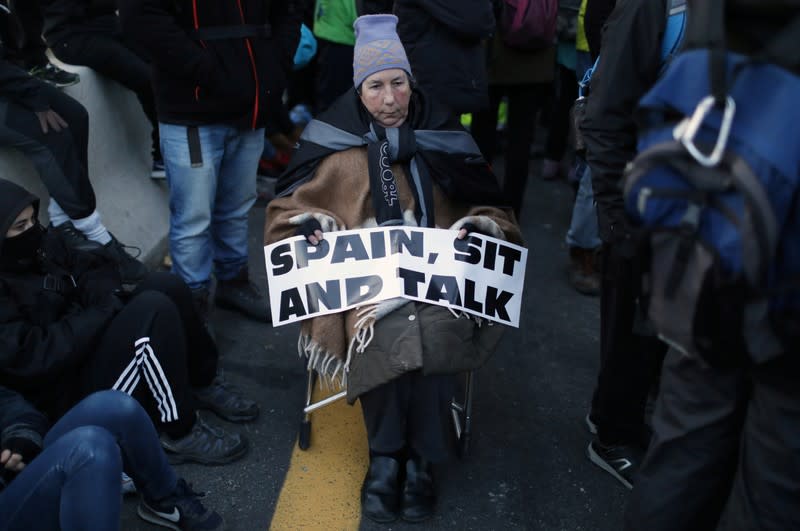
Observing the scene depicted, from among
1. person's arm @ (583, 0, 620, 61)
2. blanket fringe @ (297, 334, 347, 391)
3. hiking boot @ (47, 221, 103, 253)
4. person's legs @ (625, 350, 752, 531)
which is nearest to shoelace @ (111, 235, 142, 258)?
hiking boot @ (47, 221, 103, 253)

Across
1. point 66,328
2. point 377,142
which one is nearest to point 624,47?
point 377,142

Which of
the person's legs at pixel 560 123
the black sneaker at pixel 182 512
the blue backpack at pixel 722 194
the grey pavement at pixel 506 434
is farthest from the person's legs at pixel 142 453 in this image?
the person's legs at pixel 560 123

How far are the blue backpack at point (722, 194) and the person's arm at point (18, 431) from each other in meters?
1.82

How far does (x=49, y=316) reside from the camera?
9.01 ft

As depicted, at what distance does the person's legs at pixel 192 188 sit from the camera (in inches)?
149

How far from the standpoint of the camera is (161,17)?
3.45 m

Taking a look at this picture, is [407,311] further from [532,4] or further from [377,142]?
[532,4]

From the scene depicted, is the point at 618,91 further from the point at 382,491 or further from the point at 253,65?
the point at 253,65

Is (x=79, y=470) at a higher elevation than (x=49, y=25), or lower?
lower

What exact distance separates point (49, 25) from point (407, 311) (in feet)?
9.84

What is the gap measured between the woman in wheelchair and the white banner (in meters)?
0.05

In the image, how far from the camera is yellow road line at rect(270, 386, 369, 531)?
2951 millimetres

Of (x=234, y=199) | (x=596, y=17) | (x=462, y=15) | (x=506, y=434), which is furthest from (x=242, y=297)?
(x=596, y=17)

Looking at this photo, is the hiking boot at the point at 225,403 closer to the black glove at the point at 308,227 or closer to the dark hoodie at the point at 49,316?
the dark hoodie at the point at 49,316
